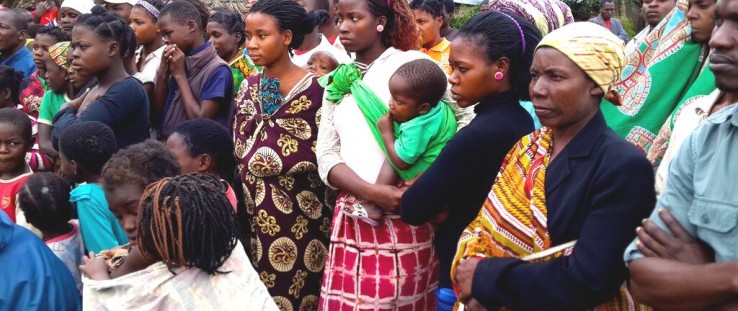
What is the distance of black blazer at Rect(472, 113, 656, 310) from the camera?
8.26ft

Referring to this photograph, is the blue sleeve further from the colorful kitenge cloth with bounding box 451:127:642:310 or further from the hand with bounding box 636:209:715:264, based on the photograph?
the hand with bounding box 636:209:715:264

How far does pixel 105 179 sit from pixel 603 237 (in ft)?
6.59

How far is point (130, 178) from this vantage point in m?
3.36

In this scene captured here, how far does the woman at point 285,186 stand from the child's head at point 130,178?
102 cm

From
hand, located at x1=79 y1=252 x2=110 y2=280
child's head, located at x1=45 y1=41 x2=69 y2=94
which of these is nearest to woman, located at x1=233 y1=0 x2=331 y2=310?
hand, located at x1=79 y1=252 x2=110 y2=280

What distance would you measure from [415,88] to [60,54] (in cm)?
375

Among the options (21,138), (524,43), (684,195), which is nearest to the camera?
(684,195)

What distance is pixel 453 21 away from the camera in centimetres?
1727

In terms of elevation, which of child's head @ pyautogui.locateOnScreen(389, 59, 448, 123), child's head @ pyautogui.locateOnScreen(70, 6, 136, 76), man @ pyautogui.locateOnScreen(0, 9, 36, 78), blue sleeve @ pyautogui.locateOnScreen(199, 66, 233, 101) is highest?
child's head @ pyautogui.locateOnScreen(389, 59, 448, 123)

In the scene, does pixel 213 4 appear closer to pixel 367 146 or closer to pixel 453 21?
pixel 453 21

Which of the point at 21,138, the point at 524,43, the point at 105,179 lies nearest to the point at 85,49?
the point at 21,138

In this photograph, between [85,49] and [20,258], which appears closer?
[20,258]

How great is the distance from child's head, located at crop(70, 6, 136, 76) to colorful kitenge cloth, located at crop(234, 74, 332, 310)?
1285 mm

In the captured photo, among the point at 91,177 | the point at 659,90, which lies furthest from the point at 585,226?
the point at 91,177
